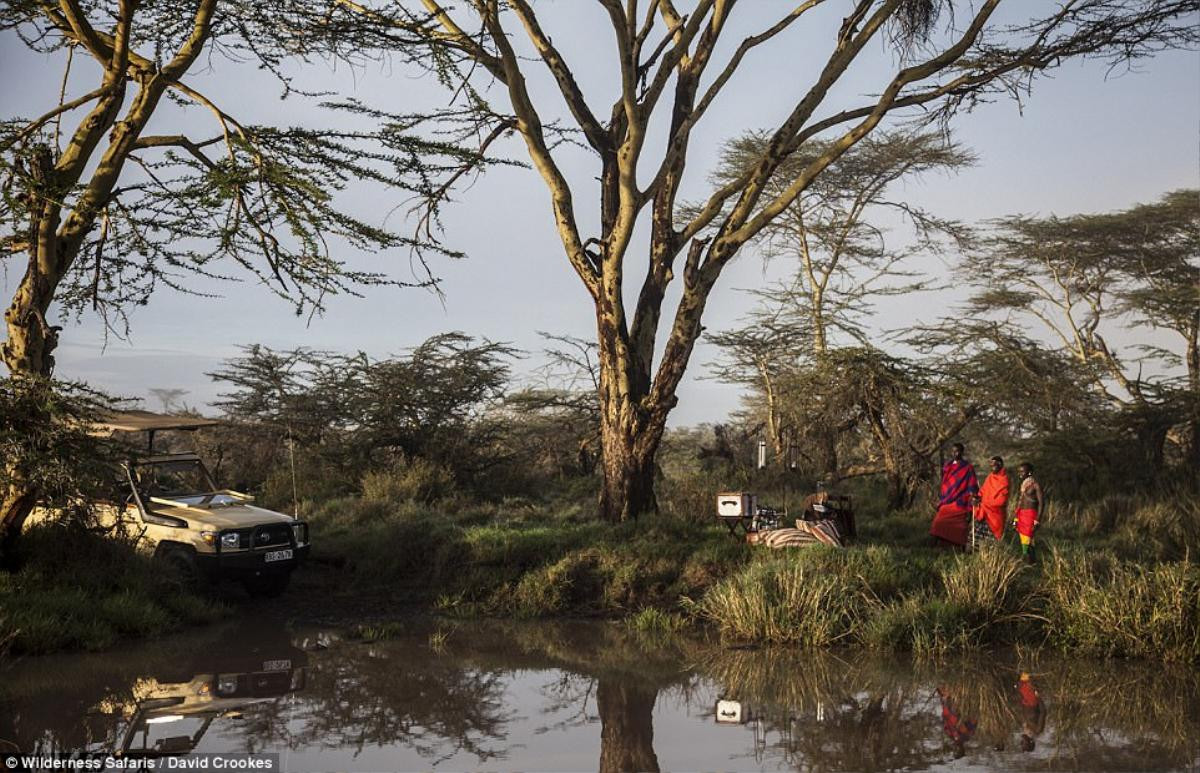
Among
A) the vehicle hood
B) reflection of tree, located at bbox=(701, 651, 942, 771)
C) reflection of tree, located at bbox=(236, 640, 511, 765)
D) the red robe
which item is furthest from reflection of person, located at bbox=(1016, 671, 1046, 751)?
the vehicle hood

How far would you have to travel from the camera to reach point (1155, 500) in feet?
63.1

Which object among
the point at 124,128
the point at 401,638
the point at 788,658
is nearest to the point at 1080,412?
the point at 788,658

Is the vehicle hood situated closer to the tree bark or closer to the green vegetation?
the green vegetation

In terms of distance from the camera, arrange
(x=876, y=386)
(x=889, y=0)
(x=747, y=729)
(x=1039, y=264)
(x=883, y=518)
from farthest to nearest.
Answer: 1. (x=1039, y=264)
2. (x=876, y=386)
3. (x=883, y=518)
4. (x=889, y=0)
5. (x=747, y=729)

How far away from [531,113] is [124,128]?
587 centimetres

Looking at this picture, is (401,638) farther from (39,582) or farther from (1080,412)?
(1080,412)

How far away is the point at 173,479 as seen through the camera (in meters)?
15.5

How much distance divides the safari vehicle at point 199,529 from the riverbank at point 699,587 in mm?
408

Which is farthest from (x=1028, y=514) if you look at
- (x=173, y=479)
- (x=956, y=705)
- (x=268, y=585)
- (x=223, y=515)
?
(x=173, y=479)

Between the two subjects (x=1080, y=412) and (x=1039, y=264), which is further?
(x=1039, y=264)

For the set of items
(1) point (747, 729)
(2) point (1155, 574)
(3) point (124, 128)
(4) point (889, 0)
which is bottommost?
(1) point (747, 729)

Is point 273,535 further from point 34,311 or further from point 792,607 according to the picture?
point 792,607

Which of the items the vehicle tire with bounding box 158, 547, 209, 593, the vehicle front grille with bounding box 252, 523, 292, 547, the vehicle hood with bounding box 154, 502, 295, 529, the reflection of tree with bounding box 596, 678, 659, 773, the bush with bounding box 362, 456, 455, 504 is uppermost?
the bush with bounding box 362, 456, 455, 504

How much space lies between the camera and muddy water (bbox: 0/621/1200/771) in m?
7.43
